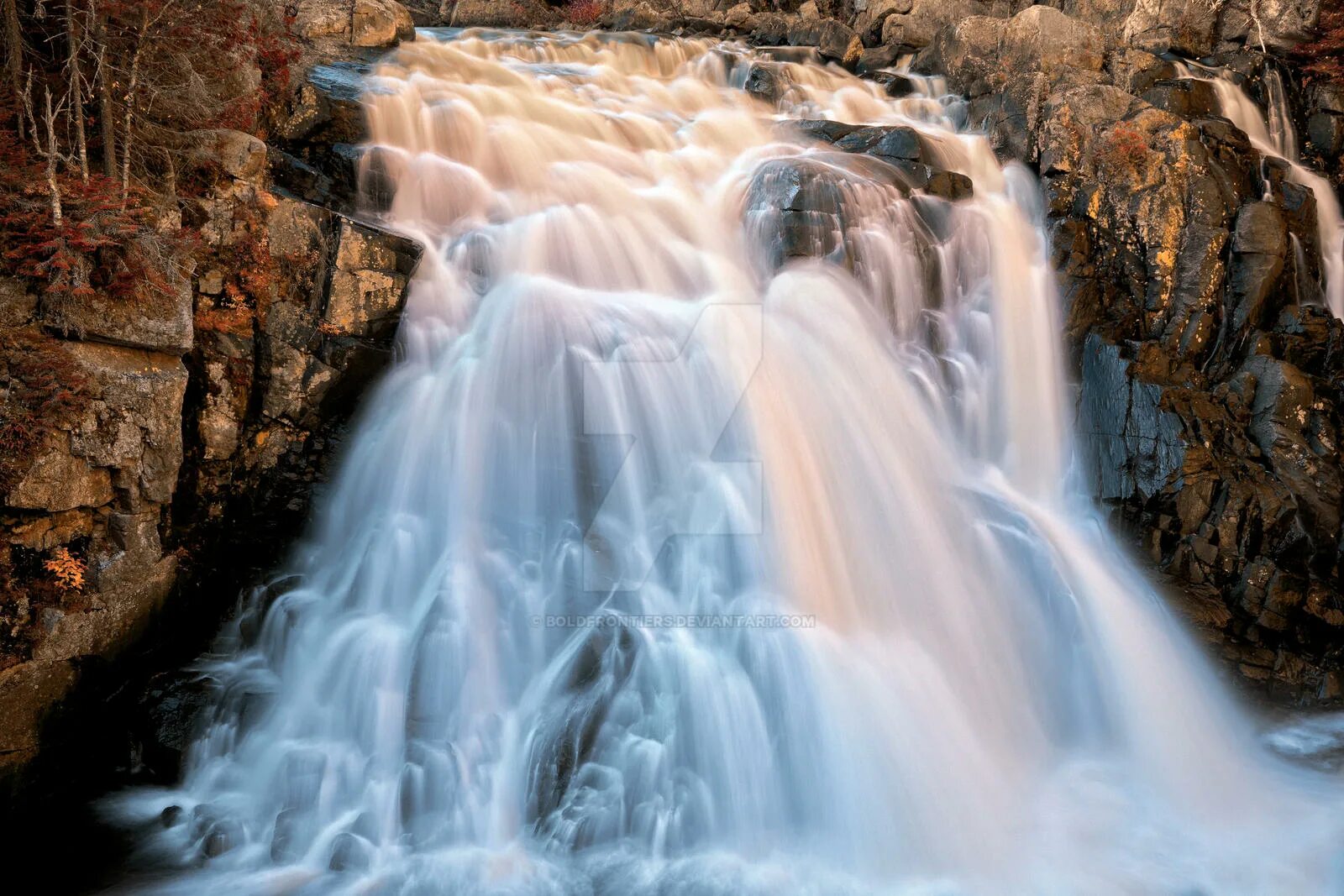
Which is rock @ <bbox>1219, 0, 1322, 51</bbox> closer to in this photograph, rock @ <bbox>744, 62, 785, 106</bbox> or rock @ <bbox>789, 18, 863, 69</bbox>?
rock @ <bbox>789, 18, 863, 69</bbox>

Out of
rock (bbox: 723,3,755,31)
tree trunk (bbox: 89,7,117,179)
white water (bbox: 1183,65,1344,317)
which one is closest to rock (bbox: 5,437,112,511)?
tree trunk (bbox: 89,7,117,179)

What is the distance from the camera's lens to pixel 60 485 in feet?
19.1

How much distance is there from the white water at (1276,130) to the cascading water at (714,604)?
14.0 ft

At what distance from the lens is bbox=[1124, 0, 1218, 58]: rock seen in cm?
1421

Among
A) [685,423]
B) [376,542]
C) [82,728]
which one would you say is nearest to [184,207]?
[376,542]

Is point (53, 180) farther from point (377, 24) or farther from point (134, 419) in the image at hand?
point (377, 24)

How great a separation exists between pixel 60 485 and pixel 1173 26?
1805 centimetres

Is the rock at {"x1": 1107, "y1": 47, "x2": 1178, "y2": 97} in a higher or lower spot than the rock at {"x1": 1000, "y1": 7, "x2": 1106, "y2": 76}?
lower

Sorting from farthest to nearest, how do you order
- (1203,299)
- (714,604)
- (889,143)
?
(889,143), (1203,299), (714,604)

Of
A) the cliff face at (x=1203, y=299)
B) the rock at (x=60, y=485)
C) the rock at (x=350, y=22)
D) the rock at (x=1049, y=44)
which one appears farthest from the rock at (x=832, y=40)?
the rock at (x=60, y=485)

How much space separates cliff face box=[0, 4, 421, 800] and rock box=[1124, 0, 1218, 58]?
14.0 meters

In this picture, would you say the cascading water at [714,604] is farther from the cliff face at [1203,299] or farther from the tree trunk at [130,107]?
the tree trunk at [130,107]

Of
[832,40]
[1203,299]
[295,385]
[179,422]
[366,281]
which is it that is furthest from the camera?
[832,40]

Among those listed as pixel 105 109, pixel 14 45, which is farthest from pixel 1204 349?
pixel 14 45
